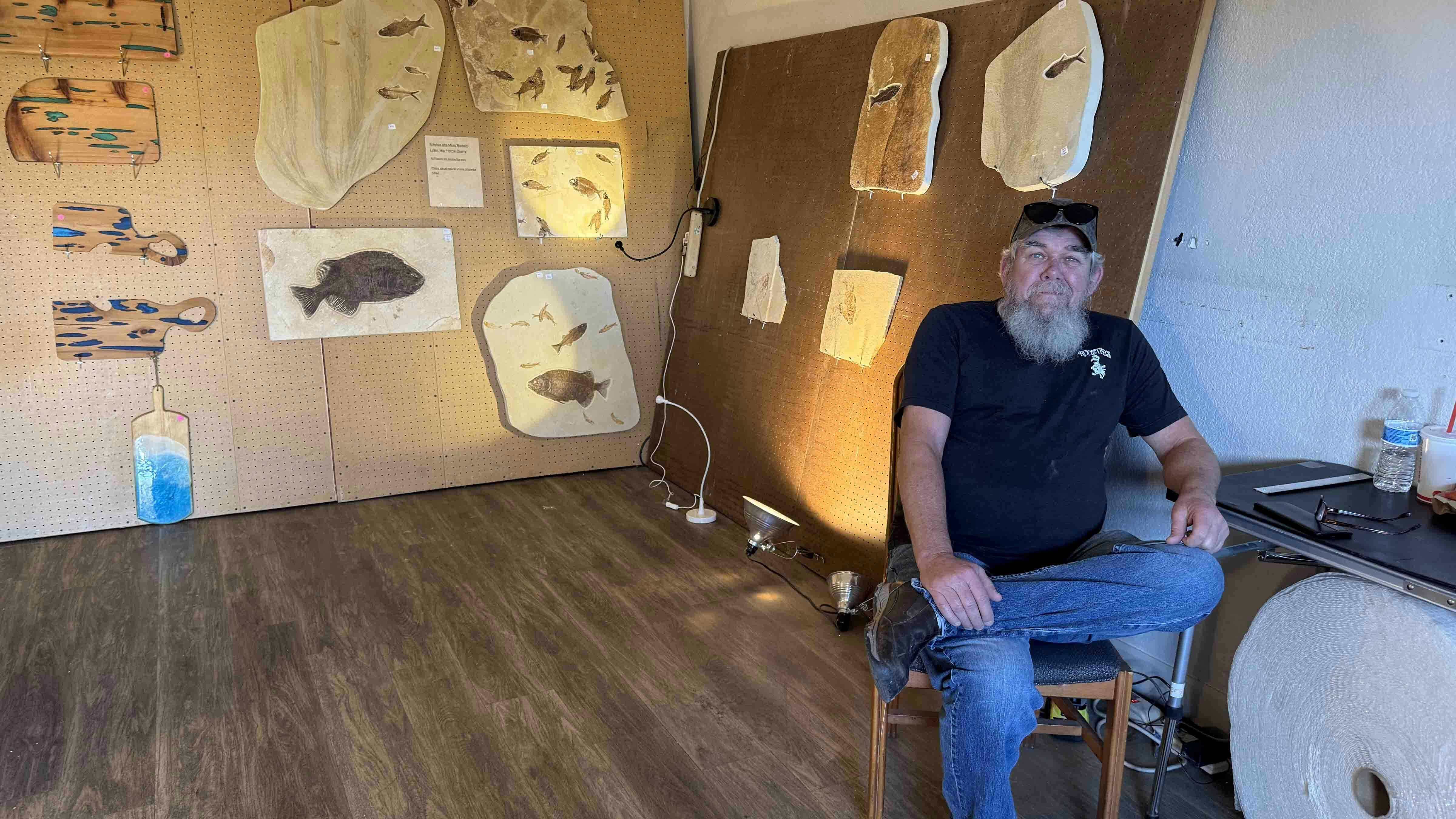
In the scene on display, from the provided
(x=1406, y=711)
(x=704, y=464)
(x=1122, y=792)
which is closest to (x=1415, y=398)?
(x=1406, y=711)

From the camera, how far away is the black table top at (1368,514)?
4.86ft

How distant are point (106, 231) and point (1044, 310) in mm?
3350

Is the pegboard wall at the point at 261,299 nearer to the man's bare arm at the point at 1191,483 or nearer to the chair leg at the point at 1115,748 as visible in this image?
the man's bare arm at the point at 1191,483

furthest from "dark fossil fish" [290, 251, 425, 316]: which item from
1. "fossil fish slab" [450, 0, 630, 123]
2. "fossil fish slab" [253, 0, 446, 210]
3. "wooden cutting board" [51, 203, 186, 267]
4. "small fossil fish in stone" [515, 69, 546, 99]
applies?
"small fossil fish in stone" [515, 69, 546, 99]

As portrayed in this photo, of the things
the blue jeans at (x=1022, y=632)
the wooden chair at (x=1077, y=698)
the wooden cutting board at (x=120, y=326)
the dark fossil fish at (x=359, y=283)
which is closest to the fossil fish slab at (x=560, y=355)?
the dark fossil fish at (x=359, y=283)

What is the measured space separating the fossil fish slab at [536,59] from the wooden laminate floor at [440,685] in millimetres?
1859

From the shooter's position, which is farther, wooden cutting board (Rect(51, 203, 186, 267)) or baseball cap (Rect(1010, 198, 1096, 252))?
wooden cutting board (Rect(51, 203, 186, 267))

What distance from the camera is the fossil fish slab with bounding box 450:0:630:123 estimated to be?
3.88m

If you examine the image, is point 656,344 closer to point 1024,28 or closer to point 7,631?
point 1024,28

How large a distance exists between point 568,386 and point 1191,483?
2.92 metres

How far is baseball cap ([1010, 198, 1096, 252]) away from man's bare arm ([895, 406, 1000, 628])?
49 cm

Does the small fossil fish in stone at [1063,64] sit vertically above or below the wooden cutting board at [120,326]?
above

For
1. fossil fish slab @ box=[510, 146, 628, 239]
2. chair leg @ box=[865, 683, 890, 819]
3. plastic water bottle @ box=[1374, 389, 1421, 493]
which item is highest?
fossil fish slab @ box=[510, 146, 628, 239]

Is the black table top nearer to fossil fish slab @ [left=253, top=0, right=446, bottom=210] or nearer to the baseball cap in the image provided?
the baseball cap
